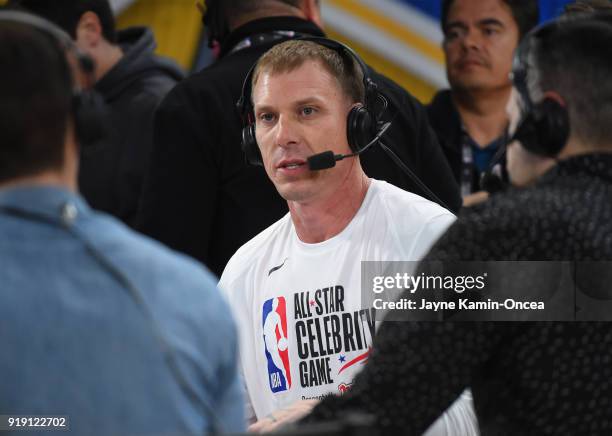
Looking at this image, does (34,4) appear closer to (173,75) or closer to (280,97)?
(173,75)

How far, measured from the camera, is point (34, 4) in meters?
4.03

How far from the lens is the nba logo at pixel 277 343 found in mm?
2498

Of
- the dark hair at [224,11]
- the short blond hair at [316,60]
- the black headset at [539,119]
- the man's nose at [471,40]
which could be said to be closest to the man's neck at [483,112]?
the man's nose at [471,40]

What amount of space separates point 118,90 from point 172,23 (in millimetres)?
1275

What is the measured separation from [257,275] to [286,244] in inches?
4.3

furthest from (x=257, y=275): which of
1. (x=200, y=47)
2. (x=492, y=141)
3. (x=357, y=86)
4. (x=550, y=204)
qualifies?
(x=200, y=47)

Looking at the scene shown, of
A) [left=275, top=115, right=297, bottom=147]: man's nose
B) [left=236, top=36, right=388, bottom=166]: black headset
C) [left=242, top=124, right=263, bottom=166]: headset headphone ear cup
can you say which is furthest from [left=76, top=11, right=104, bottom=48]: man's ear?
[left=275, top=115, right=297, bottom=147]: man's nose

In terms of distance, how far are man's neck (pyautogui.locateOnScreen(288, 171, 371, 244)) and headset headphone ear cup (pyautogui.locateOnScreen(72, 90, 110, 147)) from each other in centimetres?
103

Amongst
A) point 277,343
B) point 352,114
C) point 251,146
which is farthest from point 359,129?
point 277,343

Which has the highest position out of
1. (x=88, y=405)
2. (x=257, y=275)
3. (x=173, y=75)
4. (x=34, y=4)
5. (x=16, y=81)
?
(x=34, y=4)

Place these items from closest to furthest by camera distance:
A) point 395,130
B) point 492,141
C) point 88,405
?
point 88,405 → point 395,130 → point 492,141

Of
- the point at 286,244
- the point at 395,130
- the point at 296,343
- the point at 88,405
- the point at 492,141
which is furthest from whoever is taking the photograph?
the point at 492,141

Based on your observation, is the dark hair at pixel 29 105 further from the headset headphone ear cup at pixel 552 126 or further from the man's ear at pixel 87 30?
the man's ear at pixel 87 30

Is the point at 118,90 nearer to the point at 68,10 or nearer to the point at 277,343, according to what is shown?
the point at 68,10
